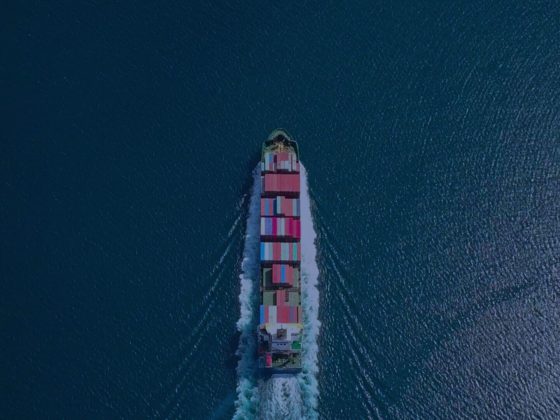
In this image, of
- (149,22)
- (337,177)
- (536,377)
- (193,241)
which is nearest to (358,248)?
(337,177)

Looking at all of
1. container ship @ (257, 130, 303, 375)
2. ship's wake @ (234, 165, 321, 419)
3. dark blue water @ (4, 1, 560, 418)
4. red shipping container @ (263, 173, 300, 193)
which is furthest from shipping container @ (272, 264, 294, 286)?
red shipping container @ (263, 173, 300, 193)

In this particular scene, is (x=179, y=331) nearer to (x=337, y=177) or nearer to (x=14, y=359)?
(x=14, y=359)

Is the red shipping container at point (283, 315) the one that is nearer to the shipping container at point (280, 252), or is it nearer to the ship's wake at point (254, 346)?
the ship's wake at point (254, 346)

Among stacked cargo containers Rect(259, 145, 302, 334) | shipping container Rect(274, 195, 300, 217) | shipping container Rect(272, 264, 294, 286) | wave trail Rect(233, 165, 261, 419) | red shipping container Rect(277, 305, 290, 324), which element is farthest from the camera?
shipping container Rect(274, 195, 300, 217)

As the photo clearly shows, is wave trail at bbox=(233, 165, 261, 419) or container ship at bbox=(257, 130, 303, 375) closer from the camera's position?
wave trail at bbox=(233, 165, 261, 419)

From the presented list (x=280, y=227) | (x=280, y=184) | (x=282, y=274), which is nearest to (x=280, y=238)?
(x=280, y=227)

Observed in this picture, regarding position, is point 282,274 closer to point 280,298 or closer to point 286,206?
point 280,298

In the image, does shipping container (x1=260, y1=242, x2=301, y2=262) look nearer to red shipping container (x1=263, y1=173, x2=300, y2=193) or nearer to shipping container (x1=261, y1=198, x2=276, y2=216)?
shipping container (x1=261, y1=198, x2=276, y2=216)
